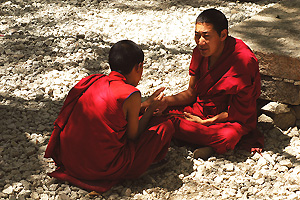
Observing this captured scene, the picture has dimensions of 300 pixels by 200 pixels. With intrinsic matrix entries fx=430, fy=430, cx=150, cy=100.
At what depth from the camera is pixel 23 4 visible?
22.7 feet

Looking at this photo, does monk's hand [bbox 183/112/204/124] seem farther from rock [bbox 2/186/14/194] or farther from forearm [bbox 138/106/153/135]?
rock [bbox 2/186/14/194]

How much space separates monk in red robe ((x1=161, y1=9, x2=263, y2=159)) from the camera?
3.50 metres

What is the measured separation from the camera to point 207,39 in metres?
3.50

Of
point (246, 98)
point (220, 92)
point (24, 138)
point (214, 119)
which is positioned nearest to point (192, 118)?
point (214, 119)

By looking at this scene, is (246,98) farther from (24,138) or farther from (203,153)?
(24,138)

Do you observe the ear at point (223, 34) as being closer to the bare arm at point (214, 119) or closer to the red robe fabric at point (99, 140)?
the bare arm at point (214, 119)

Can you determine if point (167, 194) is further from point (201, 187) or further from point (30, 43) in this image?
point (30, 43)

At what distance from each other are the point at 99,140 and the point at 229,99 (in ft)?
4.02

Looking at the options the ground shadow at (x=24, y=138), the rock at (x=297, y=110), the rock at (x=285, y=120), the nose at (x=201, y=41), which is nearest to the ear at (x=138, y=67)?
the nose at (x=201, y=41)

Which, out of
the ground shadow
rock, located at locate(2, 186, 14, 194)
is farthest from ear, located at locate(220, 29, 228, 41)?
rock, located at locate(2, 186, 14, 194)


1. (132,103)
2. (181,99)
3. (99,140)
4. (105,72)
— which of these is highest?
(132,103)

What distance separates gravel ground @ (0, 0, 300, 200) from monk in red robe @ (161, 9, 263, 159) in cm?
15

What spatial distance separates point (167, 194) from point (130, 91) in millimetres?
830

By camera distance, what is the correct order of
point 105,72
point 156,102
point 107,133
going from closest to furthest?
point 107,133 → point 156,102 → point 105,72
